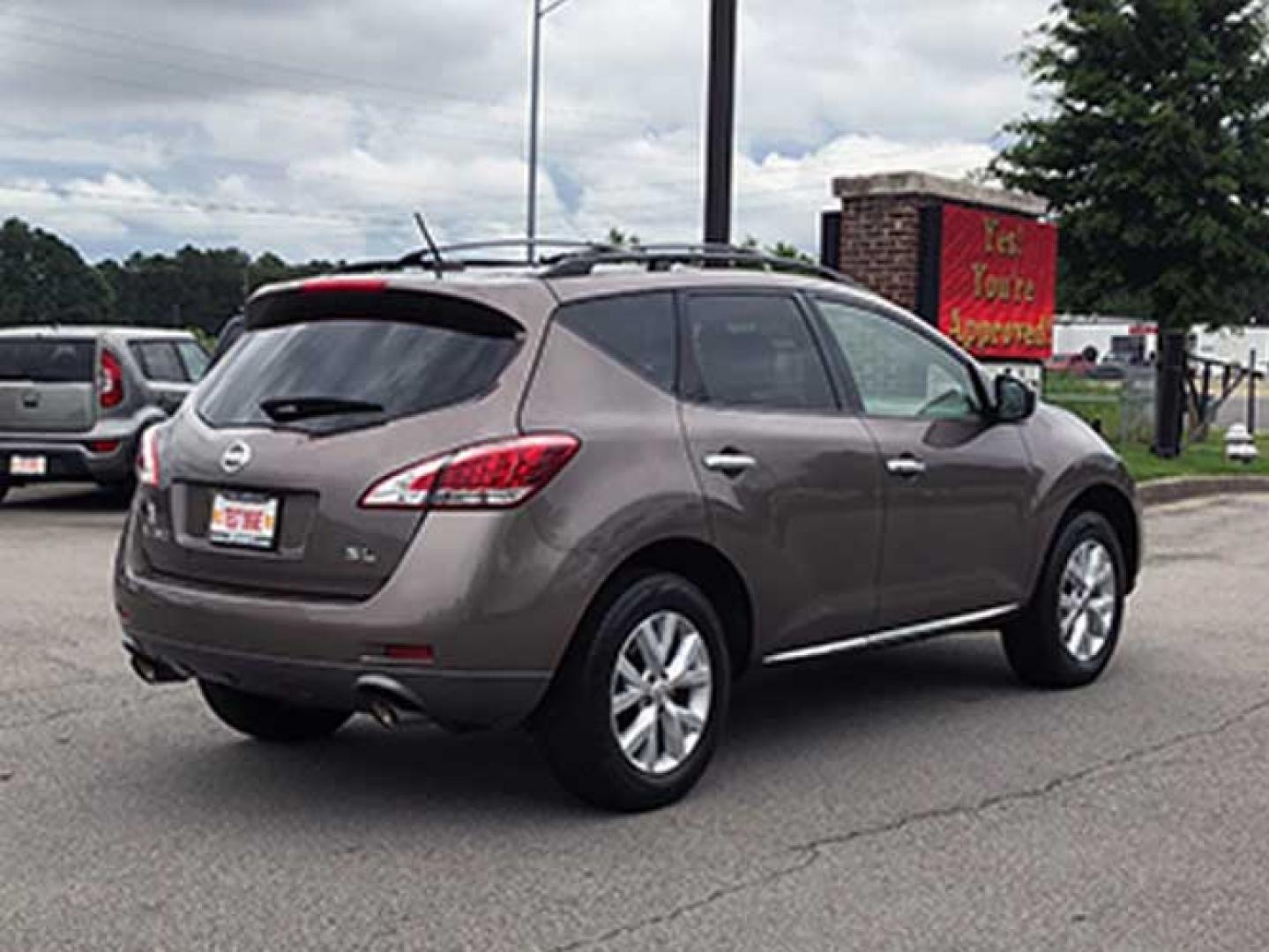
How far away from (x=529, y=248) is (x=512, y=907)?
243cm

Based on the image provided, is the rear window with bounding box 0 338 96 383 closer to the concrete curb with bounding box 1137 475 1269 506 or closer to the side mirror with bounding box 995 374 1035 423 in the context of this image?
the side mirror with bounding box 995 374 1035 423

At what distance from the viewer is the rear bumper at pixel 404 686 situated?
4711 millimetres

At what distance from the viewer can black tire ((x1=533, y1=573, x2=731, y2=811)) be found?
16.1 ft

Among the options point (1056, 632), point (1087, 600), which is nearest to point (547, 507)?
point (1056, 632)

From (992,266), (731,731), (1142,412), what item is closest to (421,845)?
(731,731)

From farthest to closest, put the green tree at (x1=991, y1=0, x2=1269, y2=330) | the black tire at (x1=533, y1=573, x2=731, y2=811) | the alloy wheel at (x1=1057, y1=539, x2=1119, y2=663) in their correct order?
the green tree at (x1=991, y1=0, x2=1269, y2=330) → the alloy wheel at (x1=1057, y1=539, x2=1119, y2=663) → the black tire at (x1=533, y1=573, x2=731, y2=811)

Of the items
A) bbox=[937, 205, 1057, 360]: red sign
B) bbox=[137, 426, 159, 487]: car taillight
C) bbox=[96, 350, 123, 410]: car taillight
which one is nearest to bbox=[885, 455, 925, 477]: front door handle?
bbox=[137, 426, 159, 487]: car taillight

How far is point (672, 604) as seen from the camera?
513 centimetres

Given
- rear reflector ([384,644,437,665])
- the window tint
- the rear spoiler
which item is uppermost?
the rear spoiler

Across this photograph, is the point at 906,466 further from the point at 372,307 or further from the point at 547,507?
the point at 372,307

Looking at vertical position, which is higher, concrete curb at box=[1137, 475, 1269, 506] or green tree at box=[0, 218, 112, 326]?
green tree at box=[0, 218, 112, 326]

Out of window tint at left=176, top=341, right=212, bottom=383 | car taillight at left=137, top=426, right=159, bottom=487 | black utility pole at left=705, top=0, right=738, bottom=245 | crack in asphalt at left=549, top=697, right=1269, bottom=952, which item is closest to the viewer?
crack in asphalt at left=549, top=697, right=1269, bottom=952

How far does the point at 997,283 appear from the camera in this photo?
1603 cm

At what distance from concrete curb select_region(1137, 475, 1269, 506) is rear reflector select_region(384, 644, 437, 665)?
12211 millimetres
